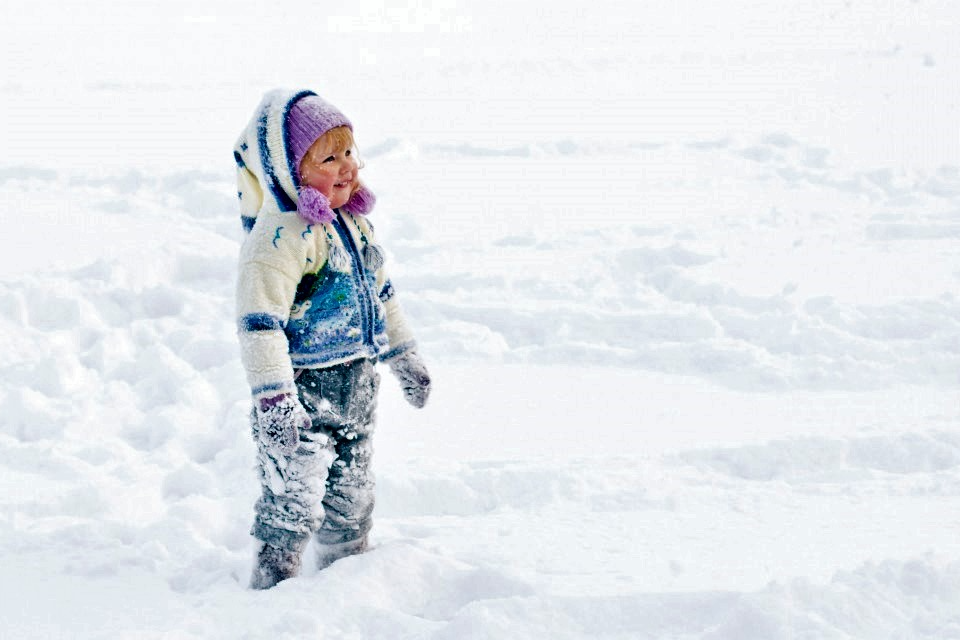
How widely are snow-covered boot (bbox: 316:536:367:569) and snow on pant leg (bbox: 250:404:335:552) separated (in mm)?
143

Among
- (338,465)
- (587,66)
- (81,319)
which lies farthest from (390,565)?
(587,66)

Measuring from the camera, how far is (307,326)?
8.93 feet

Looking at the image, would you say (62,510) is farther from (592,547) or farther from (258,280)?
(592,547)

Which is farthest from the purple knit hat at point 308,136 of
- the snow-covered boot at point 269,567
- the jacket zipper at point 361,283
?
the snow-covered boot at point 269,567

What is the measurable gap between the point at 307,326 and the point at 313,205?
329 millimetres

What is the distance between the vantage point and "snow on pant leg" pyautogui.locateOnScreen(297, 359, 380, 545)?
2789 millimetres

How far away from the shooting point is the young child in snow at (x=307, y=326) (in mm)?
2592

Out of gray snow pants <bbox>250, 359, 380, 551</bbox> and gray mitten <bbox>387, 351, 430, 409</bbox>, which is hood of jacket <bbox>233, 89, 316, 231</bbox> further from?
gray mitten <bbox>387, 351, 430, 409</bbox>

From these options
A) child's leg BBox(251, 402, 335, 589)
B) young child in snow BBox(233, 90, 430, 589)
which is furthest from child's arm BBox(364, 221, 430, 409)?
child's leg BBox(251, 402, 335, 589)

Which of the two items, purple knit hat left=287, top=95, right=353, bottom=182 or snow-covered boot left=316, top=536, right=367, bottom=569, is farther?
snow-covered boot left=316, top=536, right=367, bottom=569

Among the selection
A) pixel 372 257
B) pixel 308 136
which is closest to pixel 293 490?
pixel 372 257

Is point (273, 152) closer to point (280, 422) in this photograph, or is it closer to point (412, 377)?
point (280, 422)

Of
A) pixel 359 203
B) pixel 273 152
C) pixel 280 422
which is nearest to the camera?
pixel 280 422

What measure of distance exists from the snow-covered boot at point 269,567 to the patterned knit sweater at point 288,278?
507 mm
